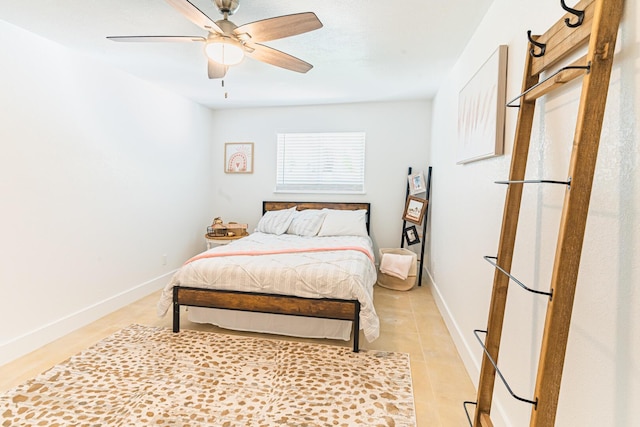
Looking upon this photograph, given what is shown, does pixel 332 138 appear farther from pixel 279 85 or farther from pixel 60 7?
pixel 60 7

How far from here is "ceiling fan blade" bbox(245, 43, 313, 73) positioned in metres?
2.08

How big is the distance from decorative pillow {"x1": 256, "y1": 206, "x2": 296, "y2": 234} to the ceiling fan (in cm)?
231

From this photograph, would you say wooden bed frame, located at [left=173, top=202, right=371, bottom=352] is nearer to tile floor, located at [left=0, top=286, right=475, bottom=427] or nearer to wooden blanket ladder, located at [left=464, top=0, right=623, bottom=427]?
tile floor, located at [left=0, top=286, right=475, bottom=427]

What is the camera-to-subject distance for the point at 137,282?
3.56 meters

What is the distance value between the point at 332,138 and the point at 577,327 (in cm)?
393

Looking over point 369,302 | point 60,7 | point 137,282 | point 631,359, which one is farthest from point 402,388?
point 60,7

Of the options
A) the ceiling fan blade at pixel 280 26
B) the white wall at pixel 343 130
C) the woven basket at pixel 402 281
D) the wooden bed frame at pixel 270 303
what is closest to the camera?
the ceiling fan blade at pixel 280 26

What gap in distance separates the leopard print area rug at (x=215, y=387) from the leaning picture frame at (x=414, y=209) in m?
Answer: 2.07

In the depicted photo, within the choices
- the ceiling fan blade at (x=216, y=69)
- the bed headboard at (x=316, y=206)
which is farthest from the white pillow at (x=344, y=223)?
the ceiling fan blade at (x=216, y=69)

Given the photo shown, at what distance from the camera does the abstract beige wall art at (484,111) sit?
1763 mm

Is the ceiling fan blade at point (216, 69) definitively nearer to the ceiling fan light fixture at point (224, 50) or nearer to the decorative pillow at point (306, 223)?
the ceiling fan light fixture at point (224, 50)

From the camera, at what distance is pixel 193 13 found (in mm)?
1660

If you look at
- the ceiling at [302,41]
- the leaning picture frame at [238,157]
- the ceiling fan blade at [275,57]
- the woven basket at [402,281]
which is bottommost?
the woven basket at [402,281]

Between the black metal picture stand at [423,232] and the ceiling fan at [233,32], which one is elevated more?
the ceiling fan at [233,32]
